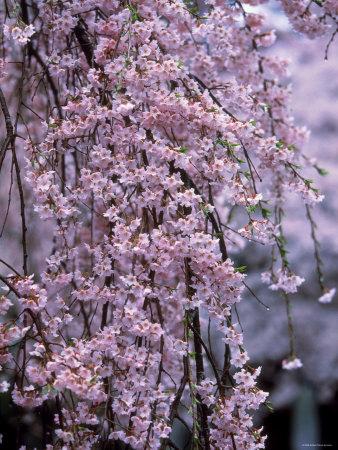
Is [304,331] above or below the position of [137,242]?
above

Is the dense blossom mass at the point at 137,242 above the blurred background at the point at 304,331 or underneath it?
underneath

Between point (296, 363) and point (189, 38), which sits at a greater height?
point (189, 38)

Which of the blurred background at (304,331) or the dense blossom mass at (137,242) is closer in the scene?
the dense blossom mass at (137,242)

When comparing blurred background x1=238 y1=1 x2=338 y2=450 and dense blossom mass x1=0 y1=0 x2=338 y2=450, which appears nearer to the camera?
dense blossom mass x1=0 y1=0 x2=338 y2=450

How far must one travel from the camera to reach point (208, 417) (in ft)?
6.63

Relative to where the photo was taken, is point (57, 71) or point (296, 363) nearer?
point (57, 71)

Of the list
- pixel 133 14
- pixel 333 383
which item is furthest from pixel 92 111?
pixel 333 383

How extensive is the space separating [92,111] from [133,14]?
11.9 inches

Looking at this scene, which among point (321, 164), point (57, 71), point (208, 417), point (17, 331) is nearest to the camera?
point (17, 331)

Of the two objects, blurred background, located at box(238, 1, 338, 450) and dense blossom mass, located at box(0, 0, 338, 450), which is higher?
blurred background, located at box(238, 1, 338, 450)

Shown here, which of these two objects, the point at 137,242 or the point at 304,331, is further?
the point at 304,331

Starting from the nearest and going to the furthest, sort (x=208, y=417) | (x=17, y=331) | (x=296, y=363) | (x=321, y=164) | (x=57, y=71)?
(x=17, y=331) → (x=208, y=417) → (x=57, y=71) → (x=296, y=363) → (x=321, y=164)

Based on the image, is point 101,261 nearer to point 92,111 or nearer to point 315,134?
point 92,111

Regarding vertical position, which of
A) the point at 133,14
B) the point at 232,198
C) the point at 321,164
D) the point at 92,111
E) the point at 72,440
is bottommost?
the point at 72,440
